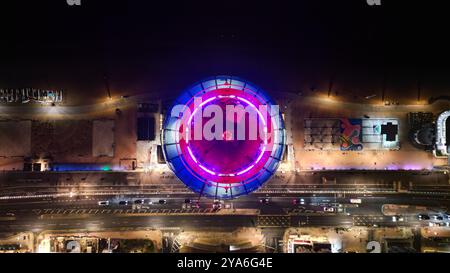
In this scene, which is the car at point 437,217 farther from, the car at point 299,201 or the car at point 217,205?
the car at point 217,205

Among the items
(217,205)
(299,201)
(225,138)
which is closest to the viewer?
(225,138)

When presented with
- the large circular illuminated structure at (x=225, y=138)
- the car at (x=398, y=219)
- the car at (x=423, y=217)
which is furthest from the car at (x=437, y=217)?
the large circular illuminated structure at (x=225, y=138)

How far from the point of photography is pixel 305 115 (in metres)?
7.18

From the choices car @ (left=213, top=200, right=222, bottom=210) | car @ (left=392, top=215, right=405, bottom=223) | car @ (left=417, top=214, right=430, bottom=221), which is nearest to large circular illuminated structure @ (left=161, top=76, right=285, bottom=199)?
car @ (left=213, top=200, right=222, bottom=210)

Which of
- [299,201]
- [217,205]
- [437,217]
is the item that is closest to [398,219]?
[437,217]

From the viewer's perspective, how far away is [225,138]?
6762mm

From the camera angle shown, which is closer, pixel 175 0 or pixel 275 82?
pixel 175 0

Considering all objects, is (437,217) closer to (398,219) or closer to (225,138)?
(398,219)

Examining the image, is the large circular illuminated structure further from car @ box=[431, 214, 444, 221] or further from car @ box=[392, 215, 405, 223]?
car @ box=[431, 214, 444, 221]

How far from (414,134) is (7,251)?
10370mm

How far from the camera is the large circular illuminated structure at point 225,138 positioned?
22.2 ft
